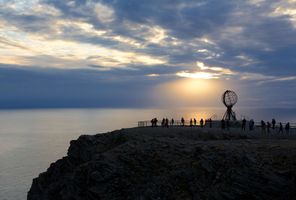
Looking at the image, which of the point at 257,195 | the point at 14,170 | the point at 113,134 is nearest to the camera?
the point at 257,195

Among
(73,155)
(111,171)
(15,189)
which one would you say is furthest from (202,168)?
(15,189)

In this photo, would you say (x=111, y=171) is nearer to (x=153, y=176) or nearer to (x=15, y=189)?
(x=153, y=176)

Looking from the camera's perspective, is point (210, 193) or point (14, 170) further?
point (14, 170)

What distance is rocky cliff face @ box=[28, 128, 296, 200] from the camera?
2644 cm

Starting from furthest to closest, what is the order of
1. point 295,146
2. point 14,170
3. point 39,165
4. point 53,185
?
point 39,165 < point 14,170 < point 53,185 < point 295,146

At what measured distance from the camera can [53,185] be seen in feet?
136

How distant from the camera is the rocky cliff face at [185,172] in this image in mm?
26438

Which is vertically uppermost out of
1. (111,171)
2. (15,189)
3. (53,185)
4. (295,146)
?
(295,146)

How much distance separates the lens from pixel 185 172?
2978 centimetres

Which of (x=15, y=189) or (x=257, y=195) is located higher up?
(x=257, y=195)

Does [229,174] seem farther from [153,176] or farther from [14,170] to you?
[14,170]

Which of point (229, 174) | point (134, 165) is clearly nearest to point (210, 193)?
point (229, 174)

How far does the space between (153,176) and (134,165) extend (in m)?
2.55

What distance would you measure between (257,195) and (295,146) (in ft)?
26.3
